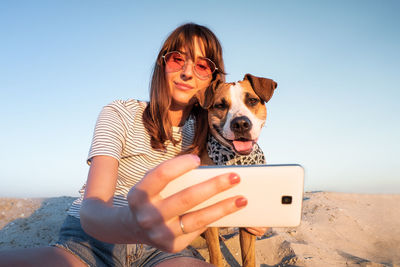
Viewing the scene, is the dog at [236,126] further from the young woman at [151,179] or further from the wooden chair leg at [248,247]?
the young woman at [151,179]

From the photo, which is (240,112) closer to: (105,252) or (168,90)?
(168,90)

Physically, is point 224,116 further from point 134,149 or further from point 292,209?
point 292,209

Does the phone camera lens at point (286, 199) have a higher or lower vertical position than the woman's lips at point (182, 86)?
lower

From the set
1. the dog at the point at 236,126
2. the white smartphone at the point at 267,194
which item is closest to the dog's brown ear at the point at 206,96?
the dog at the point at 236,126

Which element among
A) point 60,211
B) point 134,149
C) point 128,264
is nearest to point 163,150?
point 134,149

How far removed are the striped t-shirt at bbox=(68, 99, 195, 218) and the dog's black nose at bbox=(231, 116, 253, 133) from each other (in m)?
0.54

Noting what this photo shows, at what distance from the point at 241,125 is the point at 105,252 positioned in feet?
5.21

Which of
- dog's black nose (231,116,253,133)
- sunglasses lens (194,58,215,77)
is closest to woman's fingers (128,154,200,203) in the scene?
dog's black nose (231,116,253,133)

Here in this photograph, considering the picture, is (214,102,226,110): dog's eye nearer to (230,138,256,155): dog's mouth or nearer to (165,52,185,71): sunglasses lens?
(230,138,256,155): dog's mouth

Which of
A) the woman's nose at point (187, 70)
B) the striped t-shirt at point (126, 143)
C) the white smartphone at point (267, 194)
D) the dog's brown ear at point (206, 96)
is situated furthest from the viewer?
the dog's brown ear at point (206, 96)

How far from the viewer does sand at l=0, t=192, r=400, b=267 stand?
348 centimetres

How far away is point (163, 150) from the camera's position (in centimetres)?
261

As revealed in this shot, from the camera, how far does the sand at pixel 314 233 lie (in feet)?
11.4

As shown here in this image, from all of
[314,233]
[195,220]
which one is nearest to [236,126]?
[195,220]
